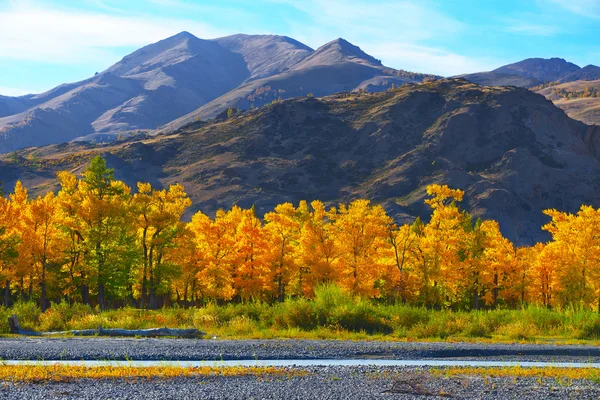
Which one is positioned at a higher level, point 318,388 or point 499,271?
point 318,388

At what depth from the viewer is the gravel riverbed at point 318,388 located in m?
13.2

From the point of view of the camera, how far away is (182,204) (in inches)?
1950

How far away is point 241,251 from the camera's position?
52438 millimetres

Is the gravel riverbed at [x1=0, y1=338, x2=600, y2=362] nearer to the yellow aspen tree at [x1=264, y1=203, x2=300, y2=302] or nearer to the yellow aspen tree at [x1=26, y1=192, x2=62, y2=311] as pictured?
the yellow aspen tree at [x1=26, y1=192, x2=62, y2=311]

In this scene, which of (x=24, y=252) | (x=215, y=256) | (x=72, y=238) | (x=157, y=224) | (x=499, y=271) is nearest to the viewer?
(x=24, y=252)

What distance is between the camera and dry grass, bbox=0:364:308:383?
1473cm

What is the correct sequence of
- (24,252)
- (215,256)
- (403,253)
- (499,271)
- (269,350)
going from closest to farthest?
(269,350)
(24,252)
(403,253)
(215,256)
(499,271)

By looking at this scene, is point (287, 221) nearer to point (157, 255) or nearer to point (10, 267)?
point (157, 255)

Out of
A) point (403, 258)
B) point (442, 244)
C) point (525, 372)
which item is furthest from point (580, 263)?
point (525, 372)

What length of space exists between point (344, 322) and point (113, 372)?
1348 centimetres

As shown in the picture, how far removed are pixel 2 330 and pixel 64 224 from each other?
19.3 meters

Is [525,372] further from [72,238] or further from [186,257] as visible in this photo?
[186,257]

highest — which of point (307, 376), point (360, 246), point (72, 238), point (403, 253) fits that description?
point (72, 238)

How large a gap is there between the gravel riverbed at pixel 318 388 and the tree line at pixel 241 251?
3198cm
